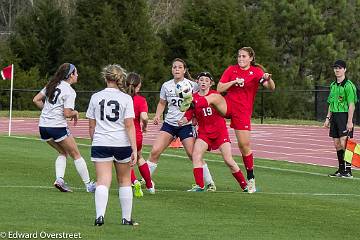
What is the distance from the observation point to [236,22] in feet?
189

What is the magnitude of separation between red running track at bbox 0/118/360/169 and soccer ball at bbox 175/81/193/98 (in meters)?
8.39

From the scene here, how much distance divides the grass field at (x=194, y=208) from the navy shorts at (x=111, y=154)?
753mm

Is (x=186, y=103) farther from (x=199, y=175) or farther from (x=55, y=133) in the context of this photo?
(x=55, y=133)

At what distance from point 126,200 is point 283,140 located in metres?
20.5

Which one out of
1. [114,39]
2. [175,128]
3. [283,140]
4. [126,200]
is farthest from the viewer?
[114,39]

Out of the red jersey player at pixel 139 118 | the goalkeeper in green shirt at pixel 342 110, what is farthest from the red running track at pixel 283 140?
the red jersey player at pixel 139 118

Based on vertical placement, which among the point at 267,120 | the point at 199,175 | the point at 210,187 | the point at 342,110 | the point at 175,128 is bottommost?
the point at 267,120

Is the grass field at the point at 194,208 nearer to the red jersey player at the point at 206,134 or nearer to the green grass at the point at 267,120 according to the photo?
the red jersey player at the point at 206,134

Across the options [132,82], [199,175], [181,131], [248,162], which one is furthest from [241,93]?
[132,82]

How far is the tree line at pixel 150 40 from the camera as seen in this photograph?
55125mm

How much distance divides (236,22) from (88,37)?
8.38 m

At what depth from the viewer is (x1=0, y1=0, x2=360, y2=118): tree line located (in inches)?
2170

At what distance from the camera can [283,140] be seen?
104ft

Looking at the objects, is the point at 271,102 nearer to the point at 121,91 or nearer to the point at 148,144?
the point at 148,144
